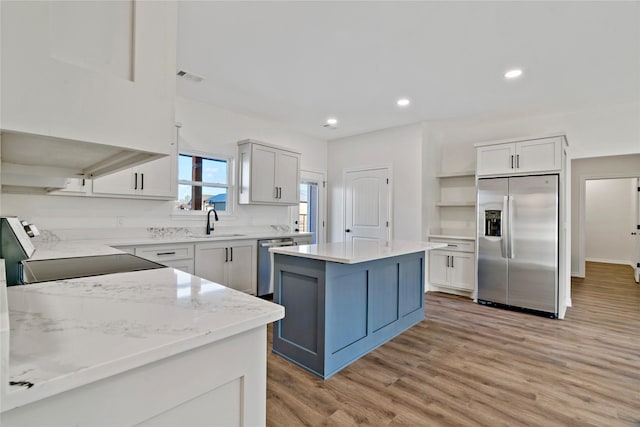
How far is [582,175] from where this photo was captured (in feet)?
18.0

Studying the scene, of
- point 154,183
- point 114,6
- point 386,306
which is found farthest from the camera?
point 154,183

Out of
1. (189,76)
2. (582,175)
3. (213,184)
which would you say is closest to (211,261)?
(213,184)

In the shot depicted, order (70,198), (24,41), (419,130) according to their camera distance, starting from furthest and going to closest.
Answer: (419,130), (70,198), (24,41)

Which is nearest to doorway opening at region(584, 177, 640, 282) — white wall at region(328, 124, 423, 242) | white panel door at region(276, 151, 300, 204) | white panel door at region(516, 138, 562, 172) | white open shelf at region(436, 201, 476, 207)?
white open shelf at region(436, 201, 476, 207)

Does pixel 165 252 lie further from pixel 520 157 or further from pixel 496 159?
pixel 520 157

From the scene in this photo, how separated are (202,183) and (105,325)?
12.4 feet

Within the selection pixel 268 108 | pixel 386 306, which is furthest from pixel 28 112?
pixel 268 108

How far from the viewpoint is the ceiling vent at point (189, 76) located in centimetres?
316

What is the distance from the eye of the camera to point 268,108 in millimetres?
4297

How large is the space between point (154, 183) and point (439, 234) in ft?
14.3

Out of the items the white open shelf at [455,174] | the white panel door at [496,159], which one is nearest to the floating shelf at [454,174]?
the white open shelf at [455,174]

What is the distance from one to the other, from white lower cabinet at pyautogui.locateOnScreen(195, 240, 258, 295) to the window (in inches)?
31.6

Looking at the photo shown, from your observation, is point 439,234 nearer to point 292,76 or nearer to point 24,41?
point 292,76

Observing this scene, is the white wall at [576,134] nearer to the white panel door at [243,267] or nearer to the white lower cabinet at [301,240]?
the white lower cabinet at [301,240]
